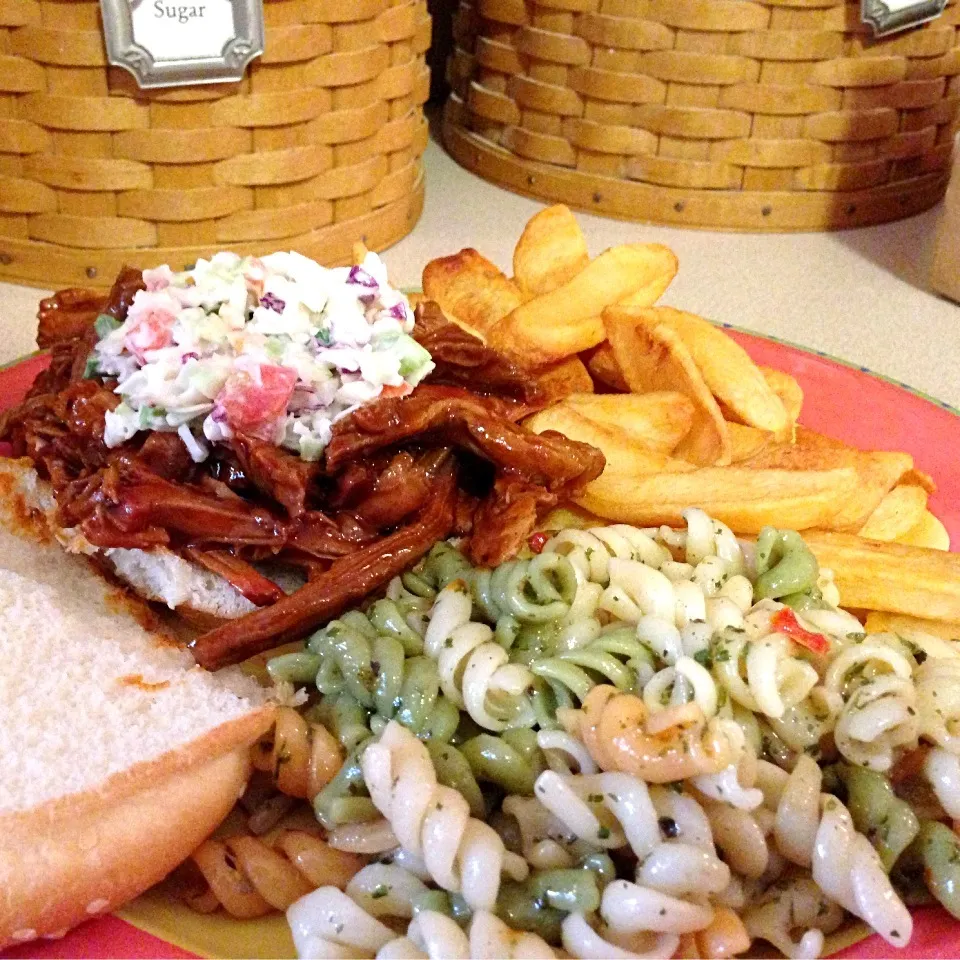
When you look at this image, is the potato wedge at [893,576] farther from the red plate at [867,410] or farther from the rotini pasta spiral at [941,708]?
the red plate at [867,410]

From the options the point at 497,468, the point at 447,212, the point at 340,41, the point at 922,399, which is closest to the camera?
the point at 497,468

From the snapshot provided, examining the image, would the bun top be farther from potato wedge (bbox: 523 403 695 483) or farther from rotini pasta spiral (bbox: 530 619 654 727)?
potato wedge (bbox: 523 403 695 483)

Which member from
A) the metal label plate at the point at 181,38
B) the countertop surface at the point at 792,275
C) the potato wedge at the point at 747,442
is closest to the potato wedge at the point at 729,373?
the potato wedge at the point at 747,442

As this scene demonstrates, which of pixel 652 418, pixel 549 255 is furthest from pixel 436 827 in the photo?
pixel 549 255

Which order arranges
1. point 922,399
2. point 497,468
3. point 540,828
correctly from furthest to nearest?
point 922,399 < point 497,468 < point 540,828

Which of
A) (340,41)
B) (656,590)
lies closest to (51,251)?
(340,41)

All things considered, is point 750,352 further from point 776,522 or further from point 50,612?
point 50,612

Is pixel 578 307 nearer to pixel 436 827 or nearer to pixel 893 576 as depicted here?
pixel 893 576
